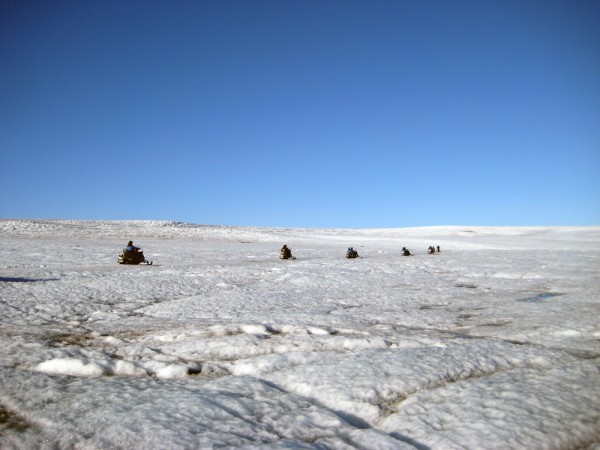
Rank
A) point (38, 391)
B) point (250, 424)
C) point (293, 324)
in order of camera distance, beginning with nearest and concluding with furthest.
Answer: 1. point (250, 424)
2. point (38, 391)
3. point (293, 324)

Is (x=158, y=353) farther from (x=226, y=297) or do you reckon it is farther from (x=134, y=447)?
(x=226, y=297)

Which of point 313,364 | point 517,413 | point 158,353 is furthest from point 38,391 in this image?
point 517,413

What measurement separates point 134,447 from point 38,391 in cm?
80

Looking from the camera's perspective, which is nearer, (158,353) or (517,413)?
(517,413)

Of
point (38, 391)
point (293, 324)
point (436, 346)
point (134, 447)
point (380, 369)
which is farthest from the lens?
point (293, 324)

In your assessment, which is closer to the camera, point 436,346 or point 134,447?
point 134,447

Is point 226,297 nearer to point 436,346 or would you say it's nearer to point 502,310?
point 436,346

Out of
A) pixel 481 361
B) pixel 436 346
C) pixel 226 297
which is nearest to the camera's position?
pixel 481 361

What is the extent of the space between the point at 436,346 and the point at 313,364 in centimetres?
99

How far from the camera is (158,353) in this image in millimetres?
2496

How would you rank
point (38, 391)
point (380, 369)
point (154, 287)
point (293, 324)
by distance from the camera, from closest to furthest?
point (38, 391) → point (380, 369) → point (293, 324) → point (154, 287)

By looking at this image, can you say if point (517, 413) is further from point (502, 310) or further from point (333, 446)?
point (502, 310)

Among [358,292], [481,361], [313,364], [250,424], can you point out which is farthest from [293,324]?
[358,292]

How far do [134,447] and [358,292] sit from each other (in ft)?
14.4
